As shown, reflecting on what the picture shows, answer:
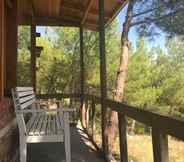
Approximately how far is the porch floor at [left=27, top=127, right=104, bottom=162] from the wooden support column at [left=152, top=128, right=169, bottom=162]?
191 centimetres

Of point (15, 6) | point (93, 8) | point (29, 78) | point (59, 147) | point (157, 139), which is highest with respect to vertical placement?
point (93, 8)

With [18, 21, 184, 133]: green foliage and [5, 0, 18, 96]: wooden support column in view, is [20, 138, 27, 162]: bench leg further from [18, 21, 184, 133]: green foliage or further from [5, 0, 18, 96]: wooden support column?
[18, 21, 184, 133]: green foliage

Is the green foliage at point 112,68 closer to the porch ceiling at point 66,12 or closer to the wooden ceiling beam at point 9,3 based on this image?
the porch ceiling at point 66,12

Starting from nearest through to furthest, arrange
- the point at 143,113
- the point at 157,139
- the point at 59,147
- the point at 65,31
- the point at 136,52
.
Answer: the point at 157,139 → the point at 143,113 → the point at 59,147 → the point at 65,31 → the point at 136,52

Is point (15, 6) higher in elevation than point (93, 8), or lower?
lower

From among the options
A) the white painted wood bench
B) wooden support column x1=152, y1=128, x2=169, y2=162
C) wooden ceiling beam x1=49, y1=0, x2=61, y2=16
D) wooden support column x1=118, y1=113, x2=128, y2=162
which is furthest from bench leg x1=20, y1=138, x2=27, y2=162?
wooden ceiling beam x1=49, y1=0, x2=61, y2=16

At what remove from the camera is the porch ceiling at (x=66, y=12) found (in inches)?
230

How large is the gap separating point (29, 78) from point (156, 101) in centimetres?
565

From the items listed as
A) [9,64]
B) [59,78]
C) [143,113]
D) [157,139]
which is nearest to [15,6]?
[9,64]

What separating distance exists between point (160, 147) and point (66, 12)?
17.9 ft

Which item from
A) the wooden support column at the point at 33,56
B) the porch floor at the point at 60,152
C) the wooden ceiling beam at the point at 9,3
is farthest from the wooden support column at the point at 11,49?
the wooden support column at the point at 33,56

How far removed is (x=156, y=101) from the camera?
10945 mm

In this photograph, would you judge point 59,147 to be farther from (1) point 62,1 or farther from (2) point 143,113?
(1) point 62,1

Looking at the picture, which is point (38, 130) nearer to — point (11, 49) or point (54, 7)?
point (11, 49)
